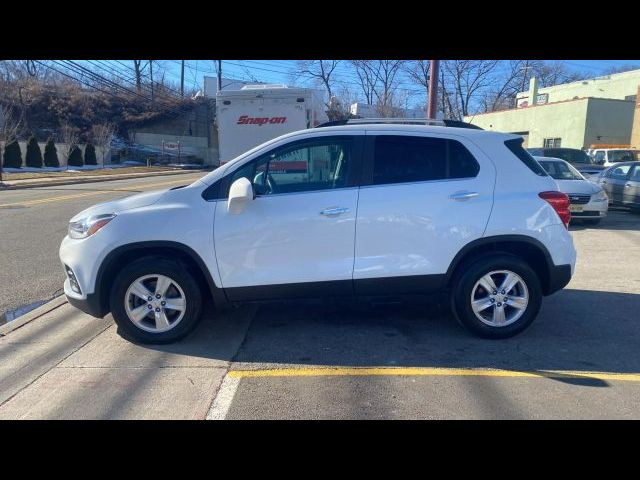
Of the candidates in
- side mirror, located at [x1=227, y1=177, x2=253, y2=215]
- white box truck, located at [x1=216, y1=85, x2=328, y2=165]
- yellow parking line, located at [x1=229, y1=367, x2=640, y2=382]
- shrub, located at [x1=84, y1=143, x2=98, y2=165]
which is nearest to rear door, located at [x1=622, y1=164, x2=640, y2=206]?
white box truck, located at [x1=216, y1=85, x2=328, y2=165]

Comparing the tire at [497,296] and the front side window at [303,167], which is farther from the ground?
the front side window at [303,167]

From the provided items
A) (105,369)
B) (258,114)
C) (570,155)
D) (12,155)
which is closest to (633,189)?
(570,155)

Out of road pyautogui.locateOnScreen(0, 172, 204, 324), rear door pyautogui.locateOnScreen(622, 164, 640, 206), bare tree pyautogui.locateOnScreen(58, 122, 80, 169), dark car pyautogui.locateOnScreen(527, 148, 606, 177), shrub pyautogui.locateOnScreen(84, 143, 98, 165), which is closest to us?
road pyautogui.locateOnScreen(0, 172, 204, 324)

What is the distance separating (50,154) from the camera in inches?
1326

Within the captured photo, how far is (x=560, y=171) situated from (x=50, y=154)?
35.0 meters

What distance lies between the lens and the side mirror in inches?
148

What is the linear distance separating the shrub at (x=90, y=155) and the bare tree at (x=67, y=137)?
43.8 inches

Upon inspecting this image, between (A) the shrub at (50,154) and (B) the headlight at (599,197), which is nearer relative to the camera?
(B) the headlight at (599,197)

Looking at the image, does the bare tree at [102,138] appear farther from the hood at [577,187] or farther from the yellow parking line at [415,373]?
the yellow parking line at [415,373]

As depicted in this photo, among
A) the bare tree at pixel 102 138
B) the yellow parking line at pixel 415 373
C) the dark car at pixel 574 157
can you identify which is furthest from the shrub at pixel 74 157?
the yellow parking line at pixel 415 373

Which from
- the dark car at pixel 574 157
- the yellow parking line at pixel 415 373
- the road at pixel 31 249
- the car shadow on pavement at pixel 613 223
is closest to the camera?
the yellow parking line at pixel 415 373

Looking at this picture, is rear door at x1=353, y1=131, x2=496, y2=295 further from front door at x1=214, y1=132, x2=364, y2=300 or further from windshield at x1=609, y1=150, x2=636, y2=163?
windshield at x1=609, y1=150, x2=636, y2=163

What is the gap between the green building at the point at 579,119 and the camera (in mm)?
30703

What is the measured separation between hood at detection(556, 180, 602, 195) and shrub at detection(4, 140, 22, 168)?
109ft
